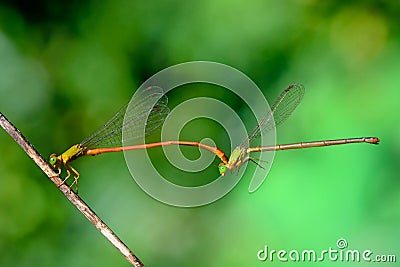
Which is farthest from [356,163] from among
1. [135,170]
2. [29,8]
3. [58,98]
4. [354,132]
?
[29,8]

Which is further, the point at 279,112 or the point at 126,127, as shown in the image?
the point at 126,127

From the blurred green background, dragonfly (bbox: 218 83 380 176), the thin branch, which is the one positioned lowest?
the thin branch

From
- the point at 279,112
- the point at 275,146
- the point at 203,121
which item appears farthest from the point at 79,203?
the point at 203,121

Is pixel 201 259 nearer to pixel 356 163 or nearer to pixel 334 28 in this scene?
pixel 356 163

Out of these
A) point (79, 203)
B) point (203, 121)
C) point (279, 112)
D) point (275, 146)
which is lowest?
point (79, 203)

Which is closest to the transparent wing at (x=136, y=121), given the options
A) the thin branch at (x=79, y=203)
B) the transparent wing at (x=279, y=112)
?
the transparent wing at (x=279, y=112)

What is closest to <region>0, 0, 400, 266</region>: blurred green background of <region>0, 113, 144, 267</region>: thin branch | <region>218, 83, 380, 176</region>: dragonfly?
<region>218, 83, 380, 176</region>: dragonfly

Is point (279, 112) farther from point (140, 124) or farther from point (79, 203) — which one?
point (79, 203)

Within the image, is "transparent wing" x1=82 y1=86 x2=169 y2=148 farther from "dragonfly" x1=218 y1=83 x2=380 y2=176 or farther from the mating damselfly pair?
"dragonfly" x1=218 y1=83 x2=380 y2=176
